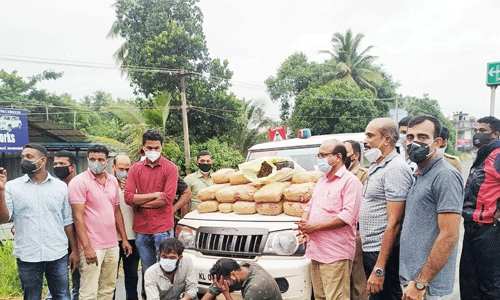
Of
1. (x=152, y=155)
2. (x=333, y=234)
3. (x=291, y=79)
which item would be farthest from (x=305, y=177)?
(x=291, y=79)

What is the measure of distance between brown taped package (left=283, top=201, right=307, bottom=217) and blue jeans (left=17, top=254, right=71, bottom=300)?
214cm

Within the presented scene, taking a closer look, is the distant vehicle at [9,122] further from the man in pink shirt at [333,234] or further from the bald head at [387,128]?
the bald head at [387,128]

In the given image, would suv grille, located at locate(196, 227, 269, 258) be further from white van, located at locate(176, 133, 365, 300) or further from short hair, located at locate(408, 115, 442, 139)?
short hair, located at locate(408, 115, 442, 139)

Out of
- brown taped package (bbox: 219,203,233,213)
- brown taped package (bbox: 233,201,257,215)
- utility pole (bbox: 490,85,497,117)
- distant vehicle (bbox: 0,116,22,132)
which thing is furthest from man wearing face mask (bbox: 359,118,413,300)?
distant vehicle (bbox: 0,116,22,132)

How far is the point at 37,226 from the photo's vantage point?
11.8ft

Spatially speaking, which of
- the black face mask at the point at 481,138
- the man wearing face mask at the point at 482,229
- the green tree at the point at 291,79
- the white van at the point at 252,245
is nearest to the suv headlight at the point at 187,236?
the white van at the point at 252,245

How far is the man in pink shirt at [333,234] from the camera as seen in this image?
3420mm

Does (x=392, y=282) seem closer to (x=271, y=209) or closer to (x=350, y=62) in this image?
(x=271, y=209)

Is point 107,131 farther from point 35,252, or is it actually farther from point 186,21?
point 35,252

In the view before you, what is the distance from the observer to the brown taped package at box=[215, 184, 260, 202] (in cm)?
420

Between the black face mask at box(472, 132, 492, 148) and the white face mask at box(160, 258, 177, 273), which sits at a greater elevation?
the black face mask at box(472, 132, 492, 148)

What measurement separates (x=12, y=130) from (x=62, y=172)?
31.0 feet

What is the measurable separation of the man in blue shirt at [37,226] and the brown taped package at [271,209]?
1.89 metres

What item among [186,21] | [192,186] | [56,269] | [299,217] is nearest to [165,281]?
[56,269]
